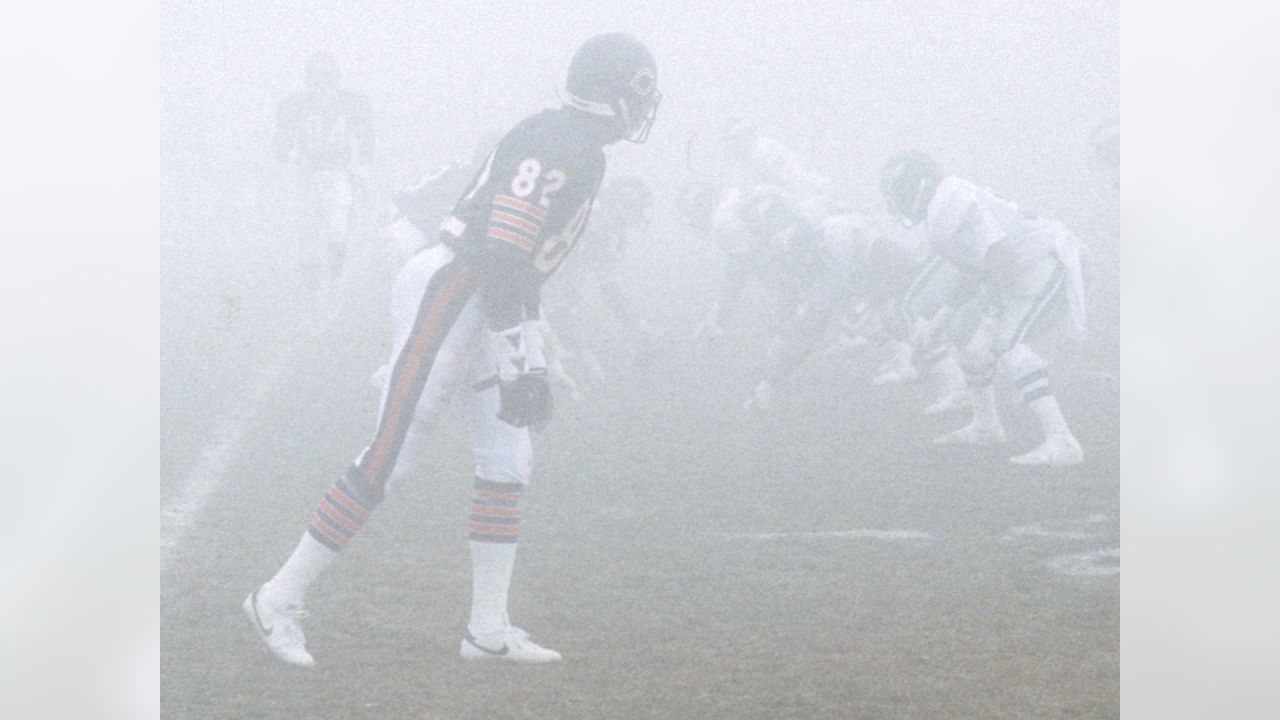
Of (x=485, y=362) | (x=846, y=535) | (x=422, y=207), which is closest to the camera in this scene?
(x=485, y=362)

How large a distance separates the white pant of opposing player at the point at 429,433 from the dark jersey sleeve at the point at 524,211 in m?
0.07

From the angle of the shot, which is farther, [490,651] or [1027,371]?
[1027,371]

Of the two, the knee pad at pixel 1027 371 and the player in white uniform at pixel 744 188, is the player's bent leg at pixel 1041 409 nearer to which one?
the knee pad at pixel 1027 371

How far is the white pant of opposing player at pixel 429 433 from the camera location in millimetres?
3115

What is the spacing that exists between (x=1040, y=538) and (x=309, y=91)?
73.3 inches

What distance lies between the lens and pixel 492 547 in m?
3.16

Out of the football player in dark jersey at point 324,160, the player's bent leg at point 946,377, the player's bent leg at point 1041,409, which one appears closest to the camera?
the football player in dark jersey at point 324,160

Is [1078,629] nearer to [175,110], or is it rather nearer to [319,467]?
[319,467]

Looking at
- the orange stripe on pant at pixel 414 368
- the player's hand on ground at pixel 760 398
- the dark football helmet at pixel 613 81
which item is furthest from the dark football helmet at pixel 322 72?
the player's hand on ground at pixel 760 398

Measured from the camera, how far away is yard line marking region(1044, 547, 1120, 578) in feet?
12.0

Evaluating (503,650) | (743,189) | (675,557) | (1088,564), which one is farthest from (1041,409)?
(503,650)

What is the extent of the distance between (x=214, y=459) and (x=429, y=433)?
838 millimetres

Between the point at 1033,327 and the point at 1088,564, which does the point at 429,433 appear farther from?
the point at 1033,327
